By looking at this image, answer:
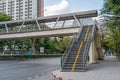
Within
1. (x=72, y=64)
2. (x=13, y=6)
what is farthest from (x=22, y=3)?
(x=72, y=64)

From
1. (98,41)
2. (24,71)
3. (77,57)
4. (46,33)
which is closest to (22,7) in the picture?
(46,33)

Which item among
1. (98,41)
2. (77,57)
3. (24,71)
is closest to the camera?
(24,71)

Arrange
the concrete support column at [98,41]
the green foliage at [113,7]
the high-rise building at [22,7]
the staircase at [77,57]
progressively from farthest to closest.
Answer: the high-rise building at [22,7], the concrete support column at [98,41], the green foliage at [113,7], the staircase at [77,57]

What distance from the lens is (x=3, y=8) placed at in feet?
402

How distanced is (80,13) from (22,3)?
235 ft

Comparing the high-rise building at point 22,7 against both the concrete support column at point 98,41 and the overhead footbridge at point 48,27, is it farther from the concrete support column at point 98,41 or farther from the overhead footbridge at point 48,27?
the concrete support column at point 98,41

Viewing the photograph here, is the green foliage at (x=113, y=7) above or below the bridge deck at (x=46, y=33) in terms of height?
above

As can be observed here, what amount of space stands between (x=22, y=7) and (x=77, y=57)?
91.8m

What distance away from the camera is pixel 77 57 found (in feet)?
78.6

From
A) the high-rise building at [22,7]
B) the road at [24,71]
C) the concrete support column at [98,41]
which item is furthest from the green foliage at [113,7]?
the high-rise building at [22,7]

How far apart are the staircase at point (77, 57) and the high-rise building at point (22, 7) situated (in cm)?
7154

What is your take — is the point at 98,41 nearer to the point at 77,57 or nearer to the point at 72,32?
the point at 72,32

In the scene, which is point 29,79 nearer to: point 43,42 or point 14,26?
point 14,26

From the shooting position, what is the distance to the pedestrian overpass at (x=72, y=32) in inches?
937
